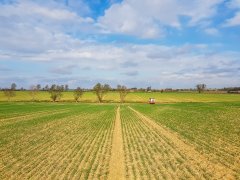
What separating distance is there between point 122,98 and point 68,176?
354 ft

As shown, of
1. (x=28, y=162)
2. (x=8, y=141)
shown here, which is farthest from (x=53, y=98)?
(x=28, y=162)

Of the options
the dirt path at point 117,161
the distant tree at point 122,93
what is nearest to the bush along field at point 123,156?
the dirt path at point 117,161

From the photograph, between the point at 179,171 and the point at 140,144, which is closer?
the point at 179,171

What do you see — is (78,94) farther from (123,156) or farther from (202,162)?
(202,162)

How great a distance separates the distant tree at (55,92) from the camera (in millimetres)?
122294

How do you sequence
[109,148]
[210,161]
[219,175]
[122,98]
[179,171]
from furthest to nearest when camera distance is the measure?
[122,98] < [109,148] < [210,161] < [179,171] < [219,175]

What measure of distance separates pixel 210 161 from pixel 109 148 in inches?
257

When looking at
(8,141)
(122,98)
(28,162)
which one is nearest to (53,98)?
(122,98)

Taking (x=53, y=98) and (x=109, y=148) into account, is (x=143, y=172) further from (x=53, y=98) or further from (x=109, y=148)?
(x=53, y=98)

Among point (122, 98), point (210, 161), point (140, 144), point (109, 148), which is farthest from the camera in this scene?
point (122, 98)

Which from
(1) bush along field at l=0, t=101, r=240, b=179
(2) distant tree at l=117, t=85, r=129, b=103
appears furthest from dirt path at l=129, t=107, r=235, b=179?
(2) distant tree at l=117, t=85, r=129, b=103

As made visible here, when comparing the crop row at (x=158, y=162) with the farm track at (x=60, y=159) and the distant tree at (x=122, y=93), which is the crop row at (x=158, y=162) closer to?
the farm track at (x=60, y=159)

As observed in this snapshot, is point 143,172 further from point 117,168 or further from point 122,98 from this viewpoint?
point 122,98

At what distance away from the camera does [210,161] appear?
15016 mm
